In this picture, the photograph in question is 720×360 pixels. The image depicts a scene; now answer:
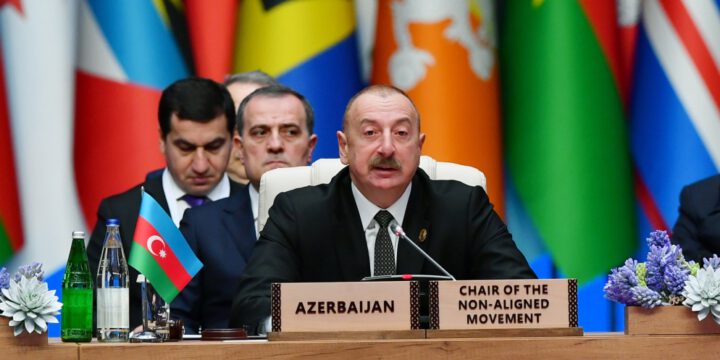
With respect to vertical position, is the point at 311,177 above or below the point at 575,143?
below

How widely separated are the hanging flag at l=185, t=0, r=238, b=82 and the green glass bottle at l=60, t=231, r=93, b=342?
286cm

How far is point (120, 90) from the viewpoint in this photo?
20.3 feet

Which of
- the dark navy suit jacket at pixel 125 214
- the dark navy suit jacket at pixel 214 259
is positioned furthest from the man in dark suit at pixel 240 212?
the dark navy suit jacket at pixel 125 214

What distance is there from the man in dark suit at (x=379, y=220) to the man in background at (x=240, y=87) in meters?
1.48

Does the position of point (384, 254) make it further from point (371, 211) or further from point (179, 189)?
point (179, 189)

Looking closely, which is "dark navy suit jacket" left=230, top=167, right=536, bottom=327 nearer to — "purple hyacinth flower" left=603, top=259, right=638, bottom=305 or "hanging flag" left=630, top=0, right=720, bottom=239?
"purple hyacinth flower" left=603, top=259, right=638, bottom=305

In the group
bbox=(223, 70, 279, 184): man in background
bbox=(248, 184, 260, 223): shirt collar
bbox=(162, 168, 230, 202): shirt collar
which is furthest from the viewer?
bbox=(223, 70, 279, 184): man in background

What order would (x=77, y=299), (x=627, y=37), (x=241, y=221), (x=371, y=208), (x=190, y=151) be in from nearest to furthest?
(x=77, y=299) < (x=371, y=208) < (x=241, y=221) < (x=190, y=151) < (x=627, y=37)

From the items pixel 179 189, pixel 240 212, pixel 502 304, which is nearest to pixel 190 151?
pixel 179 189

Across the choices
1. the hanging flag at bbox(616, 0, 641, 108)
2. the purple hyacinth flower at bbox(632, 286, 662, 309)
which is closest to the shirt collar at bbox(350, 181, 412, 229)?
the purple hyacinth flower at bbox(632, 286, 662, 309)

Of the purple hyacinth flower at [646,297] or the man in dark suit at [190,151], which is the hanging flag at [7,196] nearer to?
the man in dark suit at [190,151]

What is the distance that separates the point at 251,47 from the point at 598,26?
153cm

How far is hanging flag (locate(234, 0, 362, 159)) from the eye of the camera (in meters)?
6.14

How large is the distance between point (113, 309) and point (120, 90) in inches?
117
